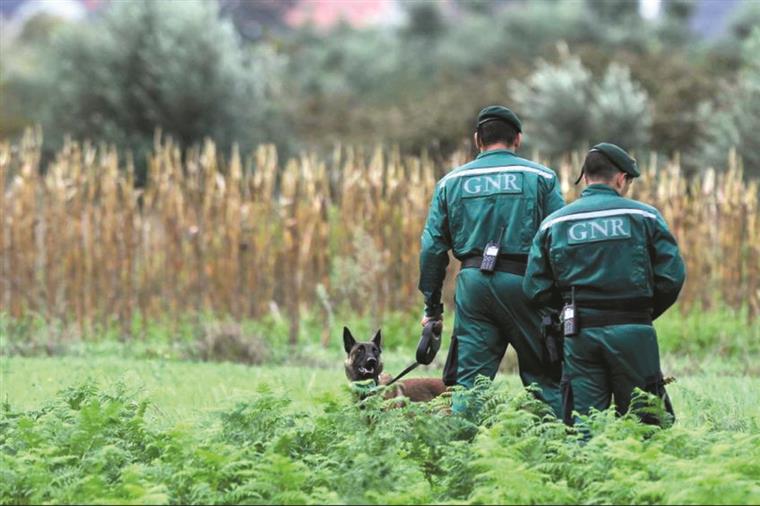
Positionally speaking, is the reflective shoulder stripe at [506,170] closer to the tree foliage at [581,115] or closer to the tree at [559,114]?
the tree foliage at [581,115]

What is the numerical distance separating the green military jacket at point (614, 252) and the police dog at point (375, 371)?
1.61 meters

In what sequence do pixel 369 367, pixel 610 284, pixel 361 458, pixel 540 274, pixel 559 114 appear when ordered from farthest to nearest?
1. pixel 559 114
2. pixel 369 367
3. pixel 540 274
4. pixel 610 284
5. pixel 361 458

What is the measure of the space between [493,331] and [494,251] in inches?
20.1

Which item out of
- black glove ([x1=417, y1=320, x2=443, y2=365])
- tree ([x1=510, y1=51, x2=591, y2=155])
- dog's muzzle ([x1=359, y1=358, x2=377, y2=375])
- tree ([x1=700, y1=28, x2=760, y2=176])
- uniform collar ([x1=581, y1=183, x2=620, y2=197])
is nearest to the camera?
uniform collar ([x1=581, y1=183, x2=620, y2=197])

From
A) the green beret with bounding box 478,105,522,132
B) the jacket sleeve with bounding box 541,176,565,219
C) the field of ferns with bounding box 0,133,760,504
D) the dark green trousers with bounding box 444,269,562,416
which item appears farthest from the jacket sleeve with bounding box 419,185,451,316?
the field of ferns with bounding box 0,133,760,504

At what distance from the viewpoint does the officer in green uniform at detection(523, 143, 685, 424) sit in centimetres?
727

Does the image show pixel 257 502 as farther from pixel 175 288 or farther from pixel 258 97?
pixel 258 97

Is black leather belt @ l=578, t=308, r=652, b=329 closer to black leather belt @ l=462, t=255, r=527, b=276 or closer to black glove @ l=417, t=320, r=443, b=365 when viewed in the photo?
black leather belt @ l=462, t=255, r=527, b=276

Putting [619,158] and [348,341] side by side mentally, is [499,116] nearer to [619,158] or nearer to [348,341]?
[619,158]

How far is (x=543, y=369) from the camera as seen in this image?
26.7 feet

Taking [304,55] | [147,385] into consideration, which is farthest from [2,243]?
[304,55]

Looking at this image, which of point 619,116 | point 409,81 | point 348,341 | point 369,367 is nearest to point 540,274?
point 369,367

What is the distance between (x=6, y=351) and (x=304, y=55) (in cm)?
3862

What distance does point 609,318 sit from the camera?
7285 millimetres
